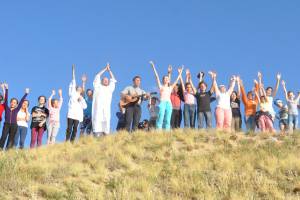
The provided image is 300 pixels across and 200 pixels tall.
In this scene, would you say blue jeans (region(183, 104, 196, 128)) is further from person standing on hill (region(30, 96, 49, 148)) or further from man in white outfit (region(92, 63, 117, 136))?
person standing on hill (region(30, 96, 49, 148))

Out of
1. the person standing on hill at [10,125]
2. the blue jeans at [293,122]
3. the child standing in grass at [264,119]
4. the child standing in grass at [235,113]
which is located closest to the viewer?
the person standing on hill at [10,125]

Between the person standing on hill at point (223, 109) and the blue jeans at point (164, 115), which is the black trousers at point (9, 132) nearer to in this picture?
the blue jeans at point (164, 115)

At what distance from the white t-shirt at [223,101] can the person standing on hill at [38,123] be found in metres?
5.32

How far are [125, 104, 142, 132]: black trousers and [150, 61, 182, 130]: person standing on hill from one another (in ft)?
2.11

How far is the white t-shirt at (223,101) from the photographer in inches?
622

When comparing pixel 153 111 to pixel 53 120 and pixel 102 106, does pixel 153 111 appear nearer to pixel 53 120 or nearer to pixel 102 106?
pixel 102 106

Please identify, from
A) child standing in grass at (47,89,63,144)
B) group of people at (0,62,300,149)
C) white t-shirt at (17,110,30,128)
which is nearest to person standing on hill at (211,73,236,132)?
group of people at (0,62,300,149)

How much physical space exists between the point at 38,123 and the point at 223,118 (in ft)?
18.6

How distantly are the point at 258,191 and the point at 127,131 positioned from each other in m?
5.40

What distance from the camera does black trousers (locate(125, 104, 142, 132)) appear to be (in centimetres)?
1540

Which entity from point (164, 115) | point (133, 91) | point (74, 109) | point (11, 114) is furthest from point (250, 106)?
point (11, 114)

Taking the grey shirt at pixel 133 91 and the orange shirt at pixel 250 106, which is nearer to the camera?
the grey shirt at pixel 133 91

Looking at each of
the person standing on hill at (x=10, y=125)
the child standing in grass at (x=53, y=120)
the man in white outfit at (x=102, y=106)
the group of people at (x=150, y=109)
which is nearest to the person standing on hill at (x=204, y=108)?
the group of people at (x=150, y=109)

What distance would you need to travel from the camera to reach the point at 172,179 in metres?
11.7
